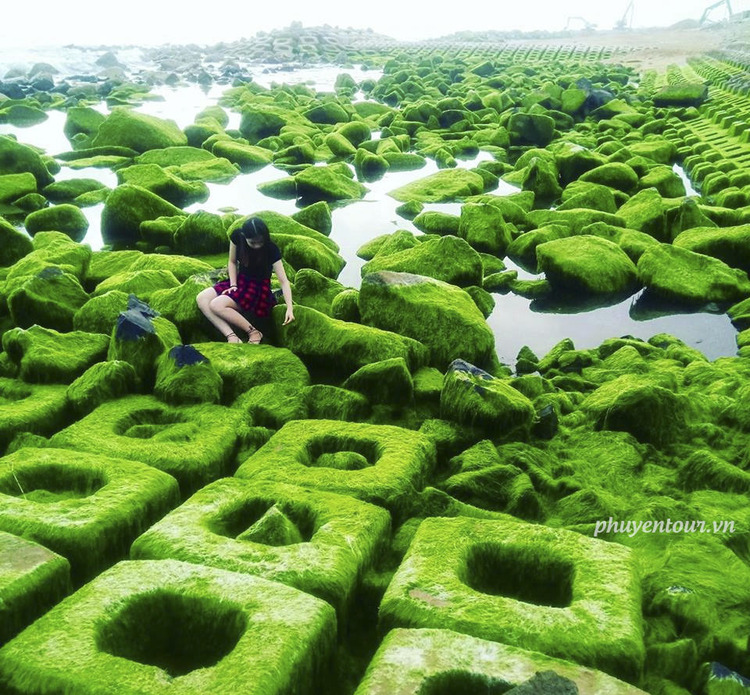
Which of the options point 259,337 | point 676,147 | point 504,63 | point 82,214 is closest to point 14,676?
point 259,337

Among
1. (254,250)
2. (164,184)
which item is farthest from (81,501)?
(164,184)

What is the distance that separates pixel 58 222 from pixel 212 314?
223 inches

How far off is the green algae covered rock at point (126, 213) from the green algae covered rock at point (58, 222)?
1.75ft

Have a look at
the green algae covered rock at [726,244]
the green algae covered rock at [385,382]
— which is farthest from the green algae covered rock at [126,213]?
the green algae covered rock at [726,244]

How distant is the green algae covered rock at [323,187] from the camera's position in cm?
1330

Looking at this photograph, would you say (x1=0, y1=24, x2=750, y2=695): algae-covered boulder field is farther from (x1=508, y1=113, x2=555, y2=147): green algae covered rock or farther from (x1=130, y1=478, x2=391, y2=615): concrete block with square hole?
(x1=508, y1=113, x2=555, y2=147): green algae covered rock

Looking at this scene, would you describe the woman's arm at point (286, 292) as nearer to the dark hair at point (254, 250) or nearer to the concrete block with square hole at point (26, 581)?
the dark hair at point (254, 250)

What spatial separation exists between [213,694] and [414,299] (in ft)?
15.6

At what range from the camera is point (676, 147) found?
1652cm

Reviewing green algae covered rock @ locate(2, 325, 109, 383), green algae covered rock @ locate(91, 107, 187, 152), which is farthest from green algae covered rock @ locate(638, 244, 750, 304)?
green algae covered rock @ locate(91, 107, 187, 152)

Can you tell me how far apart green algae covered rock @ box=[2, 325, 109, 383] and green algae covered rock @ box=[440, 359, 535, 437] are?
3200 mm

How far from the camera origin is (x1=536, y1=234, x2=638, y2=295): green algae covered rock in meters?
8.62

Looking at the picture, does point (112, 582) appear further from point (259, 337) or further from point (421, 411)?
point (259, 337)

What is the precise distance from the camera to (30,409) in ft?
17.5
